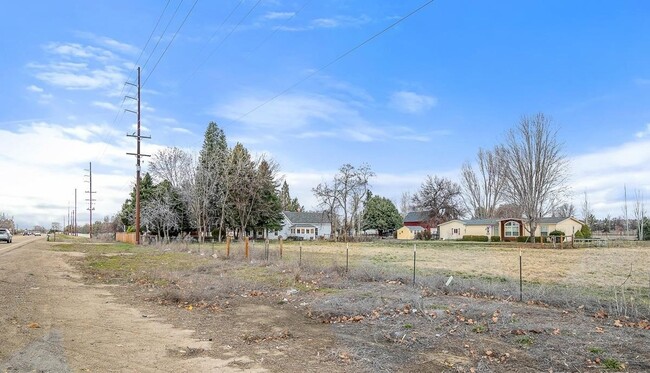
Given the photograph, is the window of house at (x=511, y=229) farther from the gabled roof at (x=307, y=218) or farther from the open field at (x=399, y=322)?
the open field at (x=399, y=322)

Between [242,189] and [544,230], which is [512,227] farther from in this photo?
[242,189]

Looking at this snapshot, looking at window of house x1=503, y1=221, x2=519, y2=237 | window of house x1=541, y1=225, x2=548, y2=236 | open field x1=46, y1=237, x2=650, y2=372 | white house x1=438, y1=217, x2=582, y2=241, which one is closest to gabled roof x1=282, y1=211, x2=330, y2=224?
white house x1=438, y1=217, x2=582, y2=241

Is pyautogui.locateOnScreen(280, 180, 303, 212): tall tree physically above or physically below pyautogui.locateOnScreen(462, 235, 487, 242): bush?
above

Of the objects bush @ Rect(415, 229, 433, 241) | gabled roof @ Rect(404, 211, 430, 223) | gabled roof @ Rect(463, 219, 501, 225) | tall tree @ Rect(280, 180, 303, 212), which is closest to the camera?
gabled roof @ Rect(463, 219, 501, 225)

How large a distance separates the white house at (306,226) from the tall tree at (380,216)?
7.76 m

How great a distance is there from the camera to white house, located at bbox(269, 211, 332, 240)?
272 feet

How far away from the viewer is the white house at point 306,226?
272ft

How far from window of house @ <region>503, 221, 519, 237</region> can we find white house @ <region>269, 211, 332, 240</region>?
30694 mm

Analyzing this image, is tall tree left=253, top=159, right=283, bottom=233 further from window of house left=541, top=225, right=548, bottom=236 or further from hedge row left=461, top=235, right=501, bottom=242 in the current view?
window of house left=541, top=225, right=548, bottom=236

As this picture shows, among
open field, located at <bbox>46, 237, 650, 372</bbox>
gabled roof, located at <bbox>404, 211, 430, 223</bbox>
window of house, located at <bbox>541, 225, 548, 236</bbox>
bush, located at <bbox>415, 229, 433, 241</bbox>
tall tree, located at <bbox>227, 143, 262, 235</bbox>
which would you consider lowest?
bush, located at <bbox>415, 229, 433, 241</bbox>

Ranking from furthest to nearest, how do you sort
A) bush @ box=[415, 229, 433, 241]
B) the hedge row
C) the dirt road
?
1. bush @ box=[415, 229, 433, 241]
2. the hedge row
3. the dirt road

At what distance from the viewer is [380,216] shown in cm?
8944

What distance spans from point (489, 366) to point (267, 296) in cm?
719

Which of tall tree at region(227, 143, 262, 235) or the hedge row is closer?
tall tree at region(227, 143, 262, 235)
